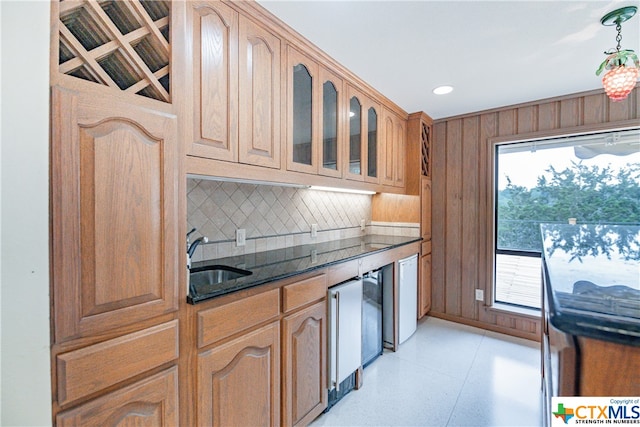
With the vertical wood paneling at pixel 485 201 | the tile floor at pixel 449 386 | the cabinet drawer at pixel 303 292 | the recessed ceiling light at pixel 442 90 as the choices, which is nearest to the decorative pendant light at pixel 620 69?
the recessed ceiling light at pixel 442 90

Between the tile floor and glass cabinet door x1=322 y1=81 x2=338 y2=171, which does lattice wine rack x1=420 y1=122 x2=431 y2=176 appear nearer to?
glass cabinet door x1=322 y1=81 x2=338 y2=171

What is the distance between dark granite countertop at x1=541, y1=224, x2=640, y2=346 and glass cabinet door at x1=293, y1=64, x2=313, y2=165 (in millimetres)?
1374

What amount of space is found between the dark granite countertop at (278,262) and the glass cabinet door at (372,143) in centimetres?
69

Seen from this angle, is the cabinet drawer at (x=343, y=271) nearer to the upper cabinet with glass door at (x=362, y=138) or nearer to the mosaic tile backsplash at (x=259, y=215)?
the mosaic tile backsplash at (x=259, y=215)

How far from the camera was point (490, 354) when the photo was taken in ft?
8.48

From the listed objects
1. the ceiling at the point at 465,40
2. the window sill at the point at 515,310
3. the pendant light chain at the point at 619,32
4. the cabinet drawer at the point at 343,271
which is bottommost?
the window sill at the point at 515,310

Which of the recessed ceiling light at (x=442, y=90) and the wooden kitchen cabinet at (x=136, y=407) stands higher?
the recessed ceiling light at (x=442, y=90)

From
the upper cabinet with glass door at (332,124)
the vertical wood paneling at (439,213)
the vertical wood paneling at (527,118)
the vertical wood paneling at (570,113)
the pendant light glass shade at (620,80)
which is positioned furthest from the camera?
the vertical wood paneling at (439,213)

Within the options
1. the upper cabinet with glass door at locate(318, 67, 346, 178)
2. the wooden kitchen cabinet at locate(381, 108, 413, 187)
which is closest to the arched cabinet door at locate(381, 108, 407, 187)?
the wooden kitchen cabinet at locate(381, 108, 413, 187)

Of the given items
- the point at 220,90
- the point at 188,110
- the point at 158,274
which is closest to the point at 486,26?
the point at 220,90

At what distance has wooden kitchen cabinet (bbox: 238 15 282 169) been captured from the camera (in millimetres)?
1460

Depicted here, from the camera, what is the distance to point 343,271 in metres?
1.94

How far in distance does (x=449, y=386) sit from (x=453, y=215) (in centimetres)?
184

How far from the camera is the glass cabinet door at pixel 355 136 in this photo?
7.64ft
